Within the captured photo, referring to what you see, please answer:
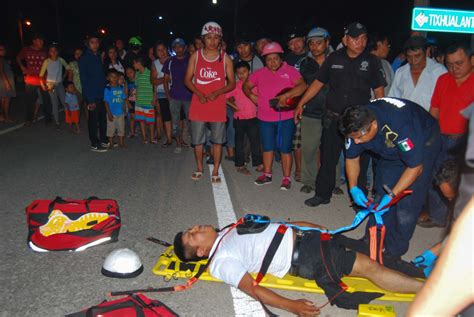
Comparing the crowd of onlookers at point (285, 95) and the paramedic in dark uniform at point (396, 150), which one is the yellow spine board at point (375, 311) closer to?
the paramedic in dark uniform at point (396, 150)

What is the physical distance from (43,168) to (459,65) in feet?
19.3

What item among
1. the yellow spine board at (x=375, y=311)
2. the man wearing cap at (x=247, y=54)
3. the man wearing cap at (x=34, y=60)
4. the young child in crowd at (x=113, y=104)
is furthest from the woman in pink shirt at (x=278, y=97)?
the man wearing cap at (x=34, y=60)

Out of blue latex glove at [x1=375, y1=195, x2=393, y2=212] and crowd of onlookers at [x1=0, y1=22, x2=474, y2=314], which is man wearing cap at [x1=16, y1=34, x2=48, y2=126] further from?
blue latex glove at [x1=375, y1=195, x2=393, y2=212]

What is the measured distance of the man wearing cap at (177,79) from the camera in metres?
7.64

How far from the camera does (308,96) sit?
17.5 ft

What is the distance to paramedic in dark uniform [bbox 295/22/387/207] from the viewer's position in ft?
15.9

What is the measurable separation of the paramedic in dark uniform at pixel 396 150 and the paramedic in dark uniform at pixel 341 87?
1.16m

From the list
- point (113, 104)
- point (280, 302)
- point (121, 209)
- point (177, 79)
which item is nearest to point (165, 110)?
point (177, 79)

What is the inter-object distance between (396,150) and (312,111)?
7.17 ft

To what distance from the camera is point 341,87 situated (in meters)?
5.01

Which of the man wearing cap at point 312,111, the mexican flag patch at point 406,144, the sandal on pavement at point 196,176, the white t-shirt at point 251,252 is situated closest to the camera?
the white t-shirt at point 251,252

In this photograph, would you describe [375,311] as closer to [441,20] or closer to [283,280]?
[283,280]

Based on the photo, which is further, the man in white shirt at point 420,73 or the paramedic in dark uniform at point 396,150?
the man in white shirt at point 420,73

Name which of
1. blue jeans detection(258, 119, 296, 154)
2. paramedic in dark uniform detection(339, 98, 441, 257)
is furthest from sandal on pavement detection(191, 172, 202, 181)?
paramedic in dark uniform detection(339, 98, 441, 257)
